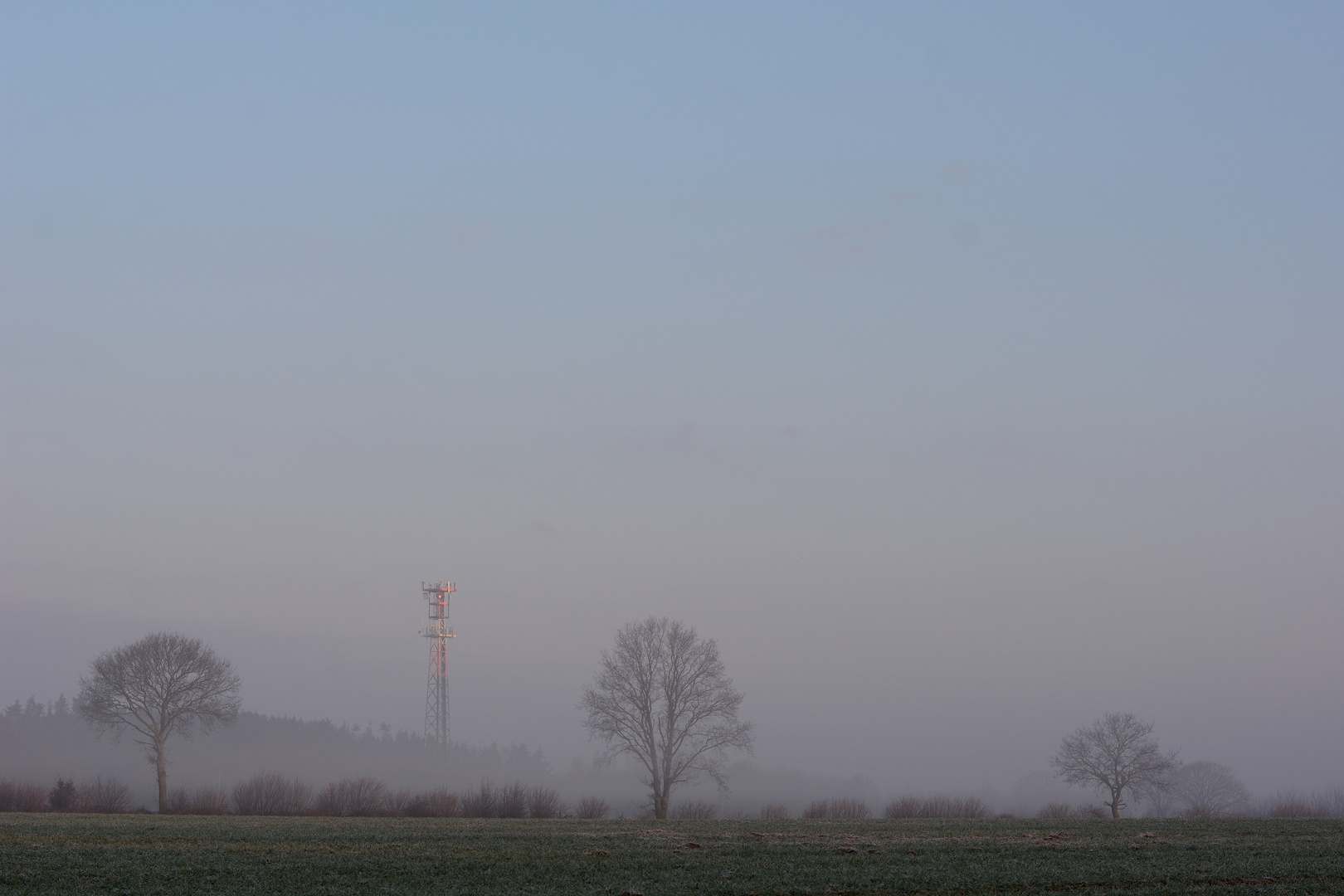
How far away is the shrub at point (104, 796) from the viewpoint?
58.9 metres

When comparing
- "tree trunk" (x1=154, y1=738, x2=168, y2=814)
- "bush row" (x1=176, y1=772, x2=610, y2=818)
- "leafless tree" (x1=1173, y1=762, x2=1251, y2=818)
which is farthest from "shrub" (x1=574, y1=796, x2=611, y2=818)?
"leafless tree" (x1=1173, y1=762, x2=1251, y2=818)

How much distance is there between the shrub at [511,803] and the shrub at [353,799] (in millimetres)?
6255

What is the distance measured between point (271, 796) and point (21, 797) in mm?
12927

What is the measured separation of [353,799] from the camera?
188 feet

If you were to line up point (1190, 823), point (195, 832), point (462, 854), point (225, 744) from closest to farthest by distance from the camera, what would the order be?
point (462, 854)
point (195, 832)
point (1190, 823)
point (225, 744)

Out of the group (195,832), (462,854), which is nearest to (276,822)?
(195,832)

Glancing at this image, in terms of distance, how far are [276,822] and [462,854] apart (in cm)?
2058

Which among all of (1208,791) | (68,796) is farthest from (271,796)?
(1208,791)

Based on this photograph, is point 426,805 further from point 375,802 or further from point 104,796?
point 104,796

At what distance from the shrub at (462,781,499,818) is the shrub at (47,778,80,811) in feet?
70.6

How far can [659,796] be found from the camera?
229ft

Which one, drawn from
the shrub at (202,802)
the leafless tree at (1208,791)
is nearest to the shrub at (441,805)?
the shrub at (202,802)

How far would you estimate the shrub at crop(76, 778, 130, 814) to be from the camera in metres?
58.9

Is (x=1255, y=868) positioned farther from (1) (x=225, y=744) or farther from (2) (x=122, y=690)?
(1) (x=225, y=744)
